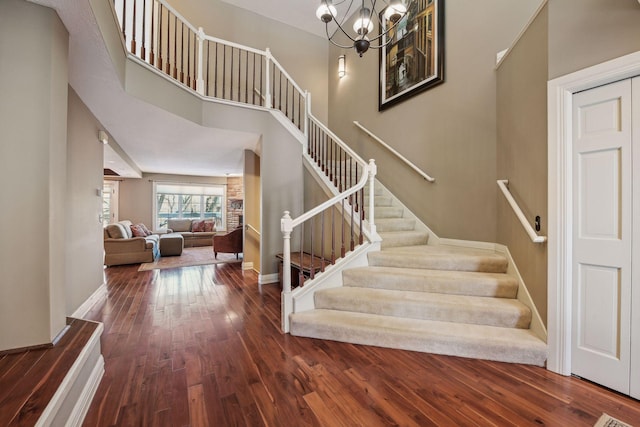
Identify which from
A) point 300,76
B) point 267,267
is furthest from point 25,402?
point 300,76

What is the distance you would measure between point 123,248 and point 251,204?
117 inches

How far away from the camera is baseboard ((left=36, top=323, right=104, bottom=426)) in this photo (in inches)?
44.8

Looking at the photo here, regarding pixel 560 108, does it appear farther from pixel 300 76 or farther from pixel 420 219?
pixel 300 76

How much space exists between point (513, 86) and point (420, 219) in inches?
73.1

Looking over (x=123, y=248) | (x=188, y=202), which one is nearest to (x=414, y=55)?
(x=123, y=248)

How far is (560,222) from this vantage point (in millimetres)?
1795

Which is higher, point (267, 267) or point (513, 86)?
point (513, 86)

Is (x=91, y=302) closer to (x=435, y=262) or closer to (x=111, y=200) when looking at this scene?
(x=435, y=262)

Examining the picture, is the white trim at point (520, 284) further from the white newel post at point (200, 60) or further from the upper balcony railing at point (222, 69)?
the white newel post at point (200, 60)

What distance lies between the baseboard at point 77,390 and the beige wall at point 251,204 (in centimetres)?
331

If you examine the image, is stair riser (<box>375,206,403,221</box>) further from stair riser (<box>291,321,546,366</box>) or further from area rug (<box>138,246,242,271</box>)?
area rug (<box>138,246,242,271</box>)

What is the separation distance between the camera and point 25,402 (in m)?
1.11

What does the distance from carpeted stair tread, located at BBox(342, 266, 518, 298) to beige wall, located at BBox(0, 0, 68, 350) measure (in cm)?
229

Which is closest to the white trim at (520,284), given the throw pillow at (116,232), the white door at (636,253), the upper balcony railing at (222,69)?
the white door at (636,253)
